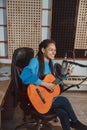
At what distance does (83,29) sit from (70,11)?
34cm

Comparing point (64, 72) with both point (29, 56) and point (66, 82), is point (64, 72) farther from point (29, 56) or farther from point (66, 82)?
point (29, 56)

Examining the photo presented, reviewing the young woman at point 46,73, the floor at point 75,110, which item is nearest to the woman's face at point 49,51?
the young woman at point 46,73

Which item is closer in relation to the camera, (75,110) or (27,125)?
(27,125)

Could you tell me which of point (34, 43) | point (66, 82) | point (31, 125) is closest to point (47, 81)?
point (66, 82)

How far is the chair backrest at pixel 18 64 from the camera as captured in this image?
6.82 ft

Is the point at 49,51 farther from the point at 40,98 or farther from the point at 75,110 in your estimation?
the point at 75,110

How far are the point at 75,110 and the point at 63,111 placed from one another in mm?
897

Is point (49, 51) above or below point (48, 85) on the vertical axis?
above

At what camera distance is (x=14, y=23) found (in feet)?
9.43

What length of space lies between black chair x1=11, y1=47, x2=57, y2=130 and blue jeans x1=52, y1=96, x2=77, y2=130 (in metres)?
0.06

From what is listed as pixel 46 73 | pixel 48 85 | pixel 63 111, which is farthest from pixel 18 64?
pixel 63 111

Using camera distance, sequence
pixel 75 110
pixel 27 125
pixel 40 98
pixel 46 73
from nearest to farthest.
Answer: pixel 40 98, pixel 46 73, pixel 27 125, pixel 75 110

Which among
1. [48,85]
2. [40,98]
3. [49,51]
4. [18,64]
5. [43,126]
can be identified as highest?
[49,51]

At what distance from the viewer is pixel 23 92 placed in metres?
2.04
